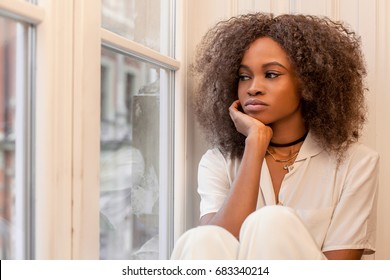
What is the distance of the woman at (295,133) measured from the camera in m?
0.83

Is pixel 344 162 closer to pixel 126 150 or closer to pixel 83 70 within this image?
pixel 126 150

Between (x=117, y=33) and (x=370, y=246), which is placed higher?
(x=117, y=33)

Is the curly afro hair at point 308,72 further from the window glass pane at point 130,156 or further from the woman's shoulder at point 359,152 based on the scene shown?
the window glass pane at point 130,156

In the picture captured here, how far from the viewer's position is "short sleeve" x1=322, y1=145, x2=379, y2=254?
83 centimetres

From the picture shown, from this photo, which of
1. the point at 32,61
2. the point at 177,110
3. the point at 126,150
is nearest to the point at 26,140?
the point at 32,61

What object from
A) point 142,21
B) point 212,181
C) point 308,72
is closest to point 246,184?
point 212,181

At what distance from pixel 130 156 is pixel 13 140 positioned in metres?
0.27

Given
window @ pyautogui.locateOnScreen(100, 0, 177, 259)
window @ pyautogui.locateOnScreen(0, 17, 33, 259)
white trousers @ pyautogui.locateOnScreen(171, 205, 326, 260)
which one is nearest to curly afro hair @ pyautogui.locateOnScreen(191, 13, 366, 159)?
window @ pyautogui.locateOnScreen(100, 0, 177, 259)

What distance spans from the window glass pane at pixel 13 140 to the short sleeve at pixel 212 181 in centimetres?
38

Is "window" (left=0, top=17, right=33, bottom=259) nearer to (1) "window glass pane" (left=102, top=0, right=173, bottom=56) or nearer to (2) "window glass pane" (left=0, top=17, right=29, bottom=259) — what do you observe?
(2) "window glass pane" (left=0, top=17, right=29, bottom=259)

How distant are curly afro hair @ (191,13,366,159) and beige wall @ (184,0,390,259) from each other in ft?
0.10
